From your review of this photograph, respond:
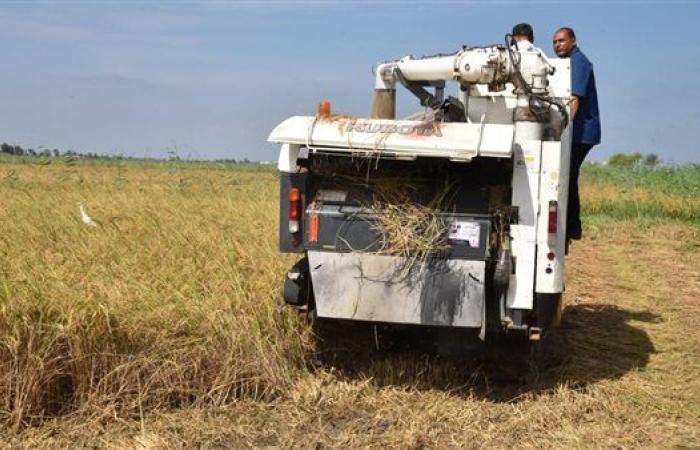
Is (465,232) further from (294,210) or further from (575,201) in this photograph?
(575,201)

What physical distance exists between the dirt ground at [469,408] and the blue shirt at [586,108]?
181 cm

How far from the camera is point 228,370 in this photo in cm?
507

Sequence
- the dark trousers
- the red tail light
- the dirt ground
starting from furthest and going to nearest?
the dark trousers < the red tail light < the dirt ground

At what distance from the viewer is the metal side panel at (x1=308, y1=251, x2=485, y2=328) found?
492 centimetres

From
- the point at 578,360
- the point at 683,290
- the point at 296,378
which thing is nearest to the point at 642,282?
the point at 683,290

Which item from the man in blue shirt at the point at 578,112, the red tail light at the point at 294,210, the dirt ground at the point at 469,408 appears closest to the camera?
the dirt ground at the point at 469,408

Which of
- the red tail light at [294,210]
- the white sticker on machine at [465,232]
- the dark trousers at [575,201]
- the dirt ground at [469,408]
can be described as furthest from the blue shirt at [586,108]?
the red tail light at [294,210]

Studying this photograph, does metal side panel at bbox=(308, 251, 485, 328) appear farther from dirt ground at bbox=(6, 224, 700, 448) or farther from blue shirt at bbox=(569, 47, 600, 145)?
blue shirt at bbox=(569, 47, 600, 145)

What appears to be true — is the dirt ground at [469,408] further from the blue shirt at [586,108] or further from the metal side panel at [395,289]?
the blue shirt at [586,108]

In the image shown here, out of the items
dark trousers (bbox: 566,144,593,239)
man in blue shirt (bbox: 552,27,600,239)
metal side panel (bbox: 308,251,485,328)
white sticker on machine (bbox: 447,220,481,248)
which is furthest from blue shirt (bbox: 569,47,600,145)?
metal side panel (bbox: 308,251,485,328)

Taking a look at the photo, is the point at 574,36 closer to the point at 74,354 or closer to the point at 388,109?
the point at 388,109

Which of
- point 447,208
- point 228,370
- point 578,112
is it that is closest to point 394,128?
point 447,208

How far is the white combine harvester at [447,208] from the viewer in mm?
4926

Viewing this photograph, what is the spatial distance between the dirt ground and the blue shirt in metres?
1.81
